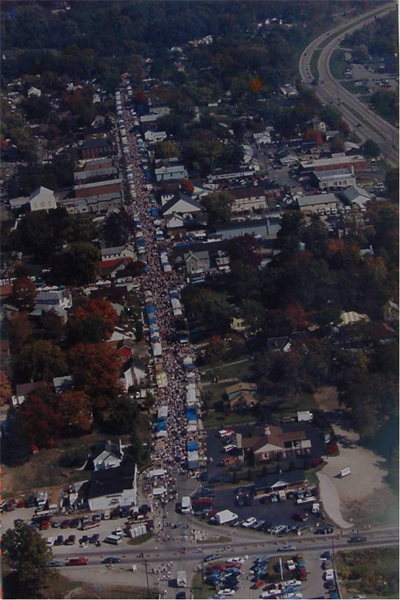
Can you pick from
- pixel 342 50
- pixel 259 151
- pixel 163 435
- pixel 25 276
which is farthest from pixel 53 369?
pixel 342 50

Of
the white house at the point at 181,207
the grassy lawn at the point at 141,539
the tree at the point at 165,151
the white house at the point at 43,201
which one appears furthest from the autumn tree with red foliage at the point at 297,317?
the tree at the point at 165,151

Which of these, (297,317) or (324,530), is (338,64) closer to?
(297,317)

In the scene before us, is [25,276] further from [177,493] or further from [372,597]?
[372,597]

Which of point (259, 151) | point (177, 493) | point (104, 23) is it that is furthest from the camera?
point (104, 23)

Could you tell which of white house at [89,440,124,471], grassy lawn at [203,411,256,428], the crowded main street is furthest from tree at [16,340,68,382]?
grassy lawn at [203,411,256,428]

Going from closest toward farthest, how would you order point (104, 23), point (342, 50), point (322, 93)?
point (322, 93), point (342, 50), point (104, 23)

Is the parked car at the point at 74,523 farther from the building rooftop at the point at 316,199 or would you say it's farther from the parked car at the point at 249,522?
the building rooftop at the point at 316,199

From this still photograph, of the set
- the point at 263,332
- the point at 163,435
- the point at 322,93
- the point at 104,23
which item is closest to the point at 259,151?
the point at 322,93

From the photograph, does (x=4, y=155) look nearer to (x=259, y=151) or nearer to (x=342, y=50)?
(x=259, y=151)

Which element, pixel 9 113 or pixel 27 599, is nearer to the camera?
pixel 27 599
